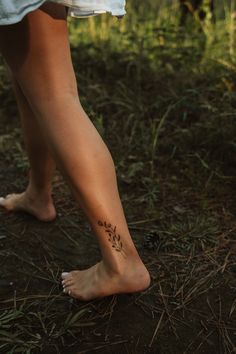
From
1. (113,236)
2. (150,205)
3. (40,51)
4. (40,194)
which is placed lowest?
(150,205)

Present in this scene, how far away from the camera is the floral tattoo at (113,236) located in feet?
4.62

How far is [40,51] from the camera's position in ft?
4.32

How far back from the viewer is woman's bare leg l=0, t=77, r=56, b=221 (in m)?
1.83

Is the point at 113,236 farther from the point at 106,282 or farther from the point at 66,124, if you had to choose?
the point at 66,124

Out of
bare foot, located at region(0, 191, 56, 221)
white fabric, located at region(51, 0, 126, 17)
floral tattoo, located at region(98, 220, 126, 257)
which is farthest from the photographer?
bare foot, located at region(0, 191, 56, 221)

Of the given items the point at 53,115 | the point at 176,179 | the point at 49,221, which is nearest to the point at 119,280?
the point at 53,115

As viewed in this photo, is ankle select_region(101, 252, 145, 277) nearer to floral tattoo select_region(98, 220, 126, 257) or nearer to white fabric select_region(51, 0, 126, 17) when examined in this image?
floral tattoo select_region(98, 220, 126, 257)

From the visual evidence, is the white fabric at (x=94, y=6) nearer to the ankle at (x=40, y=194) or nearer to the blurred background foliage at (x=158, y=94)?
the ankle at (x=40, y=194)

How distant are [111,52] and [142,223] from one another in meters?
1.62

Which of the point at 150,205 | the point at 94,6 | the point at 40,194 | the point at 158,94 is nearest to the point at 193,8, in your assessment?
the point at 158,94

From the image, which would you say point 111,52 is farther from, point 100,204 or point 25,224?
point 100,204

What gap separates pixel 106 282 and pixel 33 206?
0.61 meters

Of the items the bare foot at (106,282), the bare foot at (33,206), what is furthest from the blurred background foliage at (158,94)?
the bare foot at (106,282)

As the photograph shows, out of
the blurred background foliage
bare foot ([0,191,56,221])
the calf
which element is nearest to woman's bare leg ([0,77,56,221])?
bare foot ([0,191,56,221])
